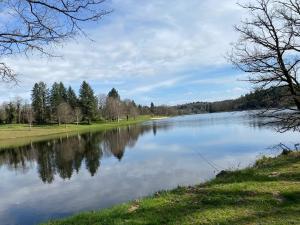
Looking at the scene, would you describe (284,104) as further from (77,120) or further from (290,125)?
(77,120)

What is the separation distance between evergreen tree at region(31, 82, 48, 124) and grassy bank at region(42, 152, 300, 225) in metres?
98.0

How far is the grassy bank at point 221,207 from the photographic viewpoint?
744cm

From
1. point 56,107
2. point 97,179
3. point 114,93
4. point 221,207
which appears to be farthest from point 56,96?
point 221,207

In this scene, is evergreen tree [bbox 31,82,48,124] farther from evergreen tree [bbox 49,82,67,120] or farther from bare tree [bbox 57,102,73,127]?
bare tree [bbox 57,102,73,127]

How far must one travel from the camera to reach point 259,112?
14.7 metres

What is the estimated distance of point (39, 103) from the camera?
104m

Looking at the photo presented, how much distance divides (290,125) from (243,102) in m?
2.08

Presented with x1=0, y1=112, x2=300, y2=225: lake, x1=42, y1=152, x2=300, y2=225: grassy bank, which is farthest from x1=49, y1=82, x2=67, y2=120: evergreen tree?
x1=42, y1=152, x2=300, y2=225: grassy bank

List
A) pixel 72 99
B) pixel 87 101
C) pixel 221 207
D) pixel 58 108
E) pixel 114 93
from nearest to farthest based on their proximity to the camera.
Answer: pixel 221 207 → pixel 58 108 → pixel 87 101 → pixel 72 99 → pixel 114 93

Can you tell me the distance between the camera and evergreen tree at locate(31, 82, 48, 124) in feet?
341

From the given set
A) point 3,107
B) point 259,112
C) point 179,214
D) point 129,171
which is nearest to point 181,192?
point 179,214

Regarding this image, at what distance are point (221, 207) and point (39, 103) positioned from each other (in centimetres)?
10090

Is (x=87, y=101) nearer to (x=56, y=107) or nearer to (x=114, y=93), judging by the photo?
(x=56, y=107)

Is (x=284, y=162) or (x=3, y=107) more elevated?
(x=3, y=107)
